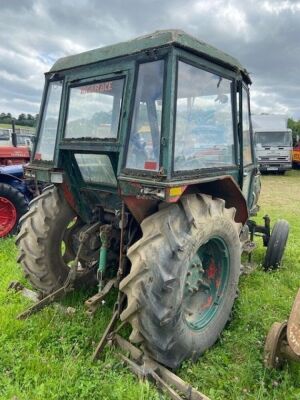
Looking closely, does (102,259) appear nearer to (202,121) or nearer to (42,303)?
(42,303)

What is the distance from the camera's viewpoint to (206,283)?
3.28 meters

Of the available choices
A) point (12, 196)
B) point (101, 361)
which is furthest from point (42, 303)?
point (12, 196)

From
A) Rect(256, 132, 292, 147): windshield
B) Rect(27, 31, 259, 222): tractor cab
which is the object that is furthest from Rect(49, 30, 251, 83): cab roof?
Rect(256, 132, 292, 147): windshield

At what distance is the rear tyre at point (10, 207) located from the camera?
5.89m

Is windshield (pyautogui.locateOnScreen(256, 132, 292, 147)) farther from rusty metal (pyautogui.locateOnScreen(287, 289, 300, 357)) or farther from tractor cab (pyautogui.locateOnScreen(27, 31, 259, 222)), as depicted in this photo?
rusty metal (pyautogui.locateOnScreen(287, 289, 300, 357))

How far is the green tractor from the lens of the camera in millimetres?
2584

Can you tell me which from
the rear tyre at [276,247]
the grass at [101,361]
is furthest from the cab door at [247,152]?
the grass at [101,361]

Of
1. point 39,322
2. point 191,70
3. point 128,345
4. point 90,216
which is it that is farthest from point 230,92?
point 39,322

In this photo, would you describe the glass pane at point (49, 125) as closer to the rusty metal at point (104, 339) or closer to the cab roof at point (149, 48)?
the cab roof at point (149, 48)

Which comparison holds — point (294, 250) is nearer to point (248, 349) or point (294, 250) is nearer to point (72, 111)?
point (248, 349)

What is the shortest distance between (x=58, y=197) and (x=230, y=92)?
1805 mm

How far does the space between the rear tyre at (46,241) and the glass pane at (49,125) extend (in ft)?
1.21

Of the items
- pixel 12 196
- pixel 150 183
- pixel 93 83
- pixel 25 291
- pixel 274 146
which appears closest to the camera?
pixel 150 183

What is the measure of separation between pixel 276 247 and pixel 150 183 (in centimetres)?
274
